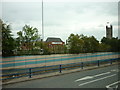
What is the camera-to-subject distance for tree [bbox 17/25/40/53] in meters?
29.5

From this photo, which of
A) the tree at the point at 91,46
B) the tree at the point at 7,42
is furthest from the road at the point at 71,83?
the tree at the point at 7,42

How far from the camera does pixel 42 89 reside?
7.96 metres

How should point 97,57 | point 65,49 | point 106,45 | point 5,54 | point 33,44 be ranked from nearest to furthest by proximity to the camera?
point 65,49 < point 97,57 < point 5,54 < point 106,45 < point 33,44

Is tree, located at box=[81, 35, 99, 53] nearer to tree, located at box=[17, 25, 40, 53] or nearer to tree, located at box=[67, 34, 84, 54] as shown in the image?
tree, located at box=[67, 34, 84, 54]

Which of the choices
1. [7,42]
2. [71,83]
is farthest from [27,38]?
[71,83]

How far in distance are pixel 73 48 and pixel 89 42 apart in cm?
471

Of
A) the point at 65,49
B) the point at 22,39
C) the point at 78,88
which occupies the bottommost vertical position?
the point at 78,88

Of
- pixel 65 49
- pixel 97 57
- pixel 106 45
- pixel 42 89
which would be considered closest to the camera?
pixel 42 89

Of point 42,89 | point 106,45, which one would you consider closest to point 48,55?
point 106,45

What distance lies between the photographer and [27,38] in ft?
109

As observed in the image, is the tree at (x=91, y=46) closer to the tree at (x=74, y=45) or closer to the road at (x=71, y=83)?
the tree at (x=74, y=45)

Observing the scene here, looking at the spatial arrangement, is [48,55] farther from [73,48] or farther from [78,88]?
[78,88]

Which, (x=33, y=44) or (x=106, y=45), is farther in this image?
(x=33, y=44)

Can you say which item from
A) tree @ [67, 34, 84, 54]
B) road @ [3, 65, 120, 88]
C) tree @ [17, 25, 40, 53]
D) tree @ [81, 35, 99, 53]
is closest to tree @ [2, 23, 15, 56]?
tree @ [17, 25, 40, 53]
